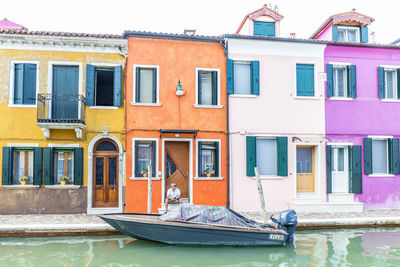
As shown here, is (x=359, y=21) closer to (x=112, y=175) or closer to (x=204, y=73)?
(x=204, y=73)

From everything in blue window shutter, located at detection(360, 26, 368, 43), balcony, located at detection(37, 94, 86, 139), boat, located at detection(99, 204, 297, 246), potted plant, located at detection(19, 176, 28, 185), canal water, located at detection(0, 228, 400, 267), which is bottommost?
canal water, located at detection(0, 228, 400, 267)

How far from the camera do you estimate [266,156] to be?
1376cm

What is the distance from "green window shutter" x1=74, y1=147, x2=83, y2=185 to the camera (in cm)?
1258

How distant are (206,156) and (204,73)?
3.12 metres

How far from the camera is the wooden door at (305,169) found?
14132mm

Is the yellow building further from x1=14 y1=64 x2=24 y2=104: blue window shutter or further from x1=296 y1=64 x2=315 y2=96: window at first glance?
x1=296 y1=64 x2=315 y2=96: window

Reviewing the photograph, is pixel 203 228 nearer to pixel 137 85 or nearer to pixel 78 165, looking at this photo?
pixel 78 165

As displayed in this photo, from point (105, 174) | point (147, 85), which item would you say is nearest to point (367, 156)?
point (147, 85)

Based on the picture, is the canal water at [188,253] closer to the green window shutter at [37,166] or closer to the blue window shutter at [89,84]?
the green window shutter at [37,166]

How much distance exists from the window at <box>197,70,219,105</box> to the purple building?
4340 mm

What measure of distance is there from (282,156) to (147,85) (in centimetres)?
563

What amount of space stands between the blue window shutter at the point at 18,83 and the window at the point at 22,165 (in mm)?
1765

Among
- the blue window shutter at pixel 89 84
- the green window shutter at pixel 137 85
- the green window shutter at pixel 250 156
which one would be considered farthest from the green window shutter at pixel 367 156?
the blue window shutter at pixel 89 84

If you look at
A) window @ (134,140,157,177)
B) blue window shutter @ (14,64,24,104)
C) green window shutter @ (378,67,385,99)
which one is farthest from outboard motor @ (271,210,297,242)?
blue window shutter @ (14,64,24,104)
